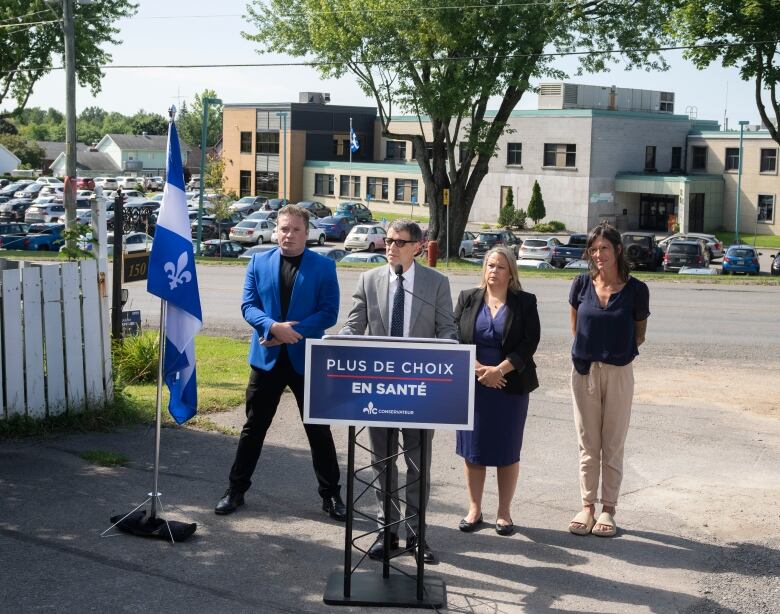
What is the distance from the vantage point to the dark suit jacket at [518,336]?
6.82 metres

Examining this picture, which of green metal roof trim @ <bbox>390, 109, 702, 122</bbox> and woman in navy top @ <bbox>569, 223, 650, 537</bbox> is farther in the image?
green metal roof trim @ <bbox>390, 109, 702, 122</bbox>

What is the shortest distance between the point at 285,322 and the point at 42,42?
141 ft

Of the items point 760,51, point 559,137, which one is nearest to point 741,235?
point 559,137

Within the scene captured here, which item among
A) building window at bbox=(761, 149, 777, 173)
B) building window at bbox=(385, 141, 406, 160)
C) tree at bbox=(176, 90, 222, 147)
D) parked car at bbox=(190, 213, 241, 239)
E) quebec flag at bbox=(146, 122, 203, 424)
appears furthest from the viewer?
tree at bbox=(176, 90, 222, 147)

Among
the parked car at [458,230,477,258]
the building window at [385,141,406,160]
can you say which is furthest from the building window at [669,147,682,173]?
the parked car at [458,230,477,258]

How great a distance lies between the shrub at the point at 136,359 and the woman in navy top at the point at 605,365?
613cm

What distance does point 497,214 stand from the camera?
231 feet

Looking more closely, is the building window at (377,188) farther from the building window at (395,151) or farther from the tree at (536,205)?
the tree at (536,205)

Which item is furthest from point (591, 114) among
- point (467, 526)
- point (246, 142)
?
point (467, 526)

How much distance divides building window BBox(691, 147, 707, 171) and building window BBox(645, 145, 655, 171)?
2.90 metres

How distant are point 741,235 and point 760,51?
3529cm

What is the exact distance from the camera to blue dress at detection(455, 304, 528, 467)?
6879mm

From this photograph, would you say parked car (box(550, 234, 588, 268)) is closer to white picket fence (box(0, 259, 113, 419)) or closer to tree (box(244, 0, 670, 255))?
tree (box(244, 0, 670, 255))

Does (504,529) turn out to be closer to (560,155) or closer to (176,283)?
(176,283)
